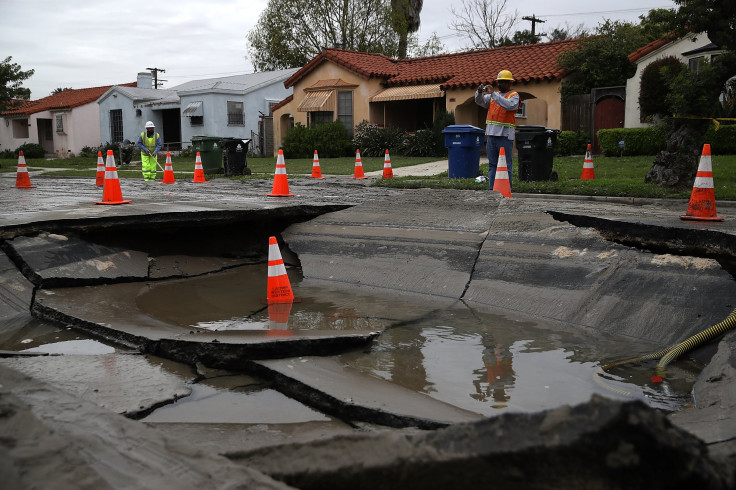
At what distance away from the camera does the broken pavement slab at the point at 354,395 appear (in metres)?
3.13

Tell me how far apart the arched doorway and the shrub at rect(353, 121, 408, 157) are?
23.6 feet

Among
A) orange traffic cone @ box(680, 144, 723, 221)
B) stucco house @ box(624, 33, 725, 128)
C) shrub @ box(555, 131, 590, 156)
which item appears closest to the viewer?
orange traffic cone @ box(680, 144, 723, 221)

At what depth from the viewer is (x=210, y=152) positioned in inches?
701

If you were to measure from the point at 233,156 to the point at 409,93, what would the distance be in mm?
11689

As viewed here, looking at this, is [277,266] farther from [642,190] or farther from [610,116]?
[610,116]

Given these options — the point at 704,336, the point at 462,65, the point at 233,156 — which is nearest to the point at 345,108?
the point at 462,65

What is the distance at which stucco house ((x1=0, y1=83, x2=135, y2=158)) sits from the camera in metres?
41.7

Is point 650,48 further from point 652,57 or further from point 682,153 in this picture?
point 682,153

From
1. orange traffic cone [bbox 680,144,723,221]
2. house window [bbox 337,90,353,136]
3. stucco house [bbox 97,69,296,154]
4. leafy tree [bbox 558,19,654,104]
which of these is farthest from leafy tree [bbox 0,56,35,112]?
orange traffic cone [bbox 680,144,723,221]

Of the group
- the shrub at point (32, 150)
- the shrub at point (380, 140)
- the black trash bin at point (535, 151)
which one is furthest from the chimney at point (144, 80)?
the black trash bin at point (535, 151)

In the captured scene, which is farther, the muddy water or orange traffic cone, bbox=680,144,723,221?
orange traffic cone, bbox=680,144,723,221

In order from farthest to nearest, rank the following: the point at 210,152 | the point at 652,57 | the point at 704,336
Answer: the point at 652,57
the point at 210,152
the point at 704,336

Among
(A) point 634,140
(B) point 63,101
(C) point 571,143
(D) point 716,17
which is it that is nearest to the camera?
(D) point 716,17

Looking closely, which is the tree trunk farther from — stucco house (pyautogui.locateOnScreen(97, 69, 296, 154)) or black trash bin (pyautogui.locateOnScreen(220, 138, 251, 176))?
stucco house (pyautogui.locateOnScreen(97, 69, 296, 154))
